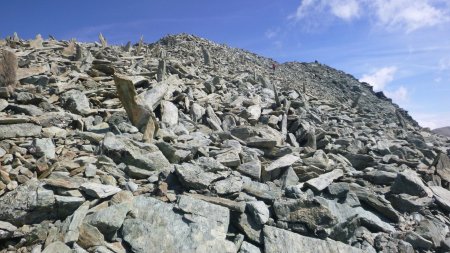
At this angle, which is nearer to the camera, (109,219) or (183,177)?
(109,219)

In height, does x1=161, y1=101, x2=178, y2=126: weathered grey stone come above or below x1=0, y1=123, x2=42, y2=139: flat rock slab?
above

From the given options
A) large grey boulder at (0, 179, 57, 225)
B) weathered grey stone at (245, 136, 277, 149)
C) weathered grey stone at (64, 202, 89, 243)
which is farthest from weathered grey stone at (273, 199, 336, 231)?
large grey boulder at (0, 179, 57, 225)

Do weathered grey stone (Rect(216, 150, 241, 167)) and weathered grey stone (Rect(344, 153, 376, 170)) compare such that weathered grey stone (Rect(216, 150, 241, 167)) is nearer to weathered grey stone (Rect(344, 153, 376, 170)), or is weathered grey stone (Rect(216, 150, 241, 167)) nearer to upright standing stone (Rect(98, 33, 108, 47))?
weathered grey stone (Rect(344, 153, 376, 170))

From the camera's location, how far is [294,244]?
686cm

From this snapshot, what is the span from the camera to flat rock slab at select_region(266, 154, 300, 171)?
9719mm

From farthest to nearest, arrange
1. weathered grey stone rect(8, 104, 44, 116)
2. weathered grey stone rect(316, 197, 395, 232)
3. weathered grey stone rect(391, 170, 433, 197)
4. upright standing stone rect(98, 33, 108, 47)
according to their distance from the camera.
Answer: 1. upright standing stone rect(98, 33, 108, 47)
2. weathered grey stone rect(391, 170, 433, 197)
3. weathered grey stone rect(8, 104, 44, 116)
4. weathered grey stone rect(316, 197, 395, 232)

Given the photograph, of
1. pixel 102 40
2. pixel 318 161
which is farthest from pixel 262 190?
pixel 102 40

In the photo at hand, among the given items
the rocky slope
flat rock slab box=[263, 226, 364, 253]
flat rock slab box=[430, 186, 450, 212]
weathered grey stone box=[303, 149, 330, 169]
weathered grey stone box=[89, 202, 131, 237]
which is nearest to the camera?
weathered grey stone box=[89, 202, 131, 237]

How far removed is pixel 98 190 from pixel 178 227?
1.71m

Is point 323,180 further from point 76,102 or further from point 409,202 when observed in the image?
point 76,102

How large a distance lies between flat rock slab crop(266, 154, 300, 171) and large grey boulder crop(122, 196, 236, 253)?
2.96m

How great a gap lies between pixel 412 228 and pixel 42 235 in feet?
26.6

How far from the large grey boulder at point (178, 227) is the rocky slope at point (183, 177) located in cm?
2

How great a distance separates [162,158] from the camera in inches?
345
